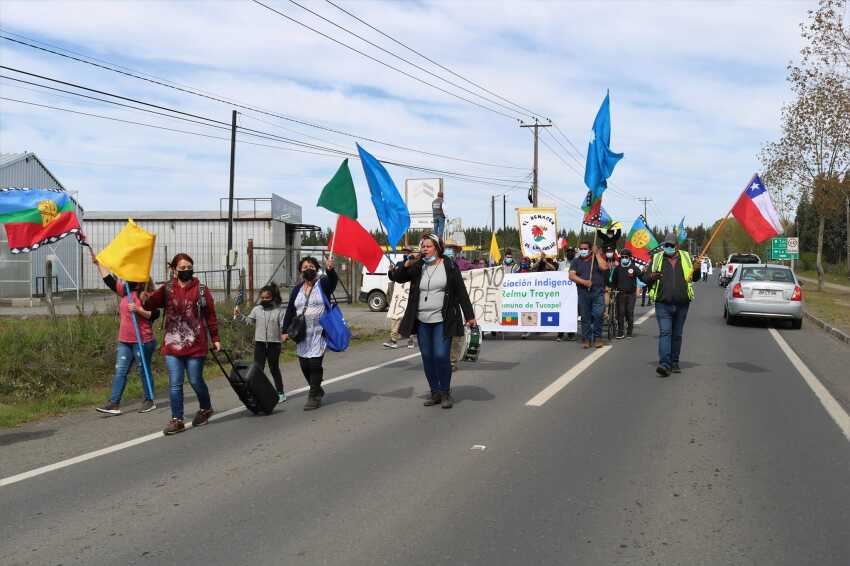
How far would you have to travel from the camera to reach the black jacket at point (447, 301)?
8047 millimetres

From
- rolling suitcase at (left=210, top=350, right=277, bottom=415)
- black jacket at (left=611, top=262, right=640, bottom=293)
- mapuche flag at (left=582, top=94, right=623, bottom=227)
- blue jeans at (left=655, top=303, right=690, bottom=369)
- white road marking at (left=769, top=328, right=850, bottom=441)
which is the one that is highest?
mapuche flag at (left=582, top=94, right=623, bottom=227)

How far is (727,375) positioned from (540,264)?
7.30 meters

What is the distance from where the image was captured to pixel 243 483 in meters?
5.39

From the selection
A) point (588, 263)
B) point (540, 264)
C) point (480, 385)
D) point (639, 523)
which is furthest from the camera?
point (540, 264)

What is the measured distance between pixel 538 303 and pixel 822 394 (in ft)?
23.2

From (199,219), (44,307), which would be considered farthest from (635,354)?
(199,219)

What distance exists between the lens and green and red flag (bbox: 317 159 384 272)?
895 centimetres

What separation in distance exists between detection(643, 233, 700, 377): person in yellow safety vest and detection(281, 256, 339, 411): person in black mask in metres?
4.62

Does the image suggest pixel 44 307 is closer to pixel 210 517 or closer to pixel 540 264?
pixel 540 264

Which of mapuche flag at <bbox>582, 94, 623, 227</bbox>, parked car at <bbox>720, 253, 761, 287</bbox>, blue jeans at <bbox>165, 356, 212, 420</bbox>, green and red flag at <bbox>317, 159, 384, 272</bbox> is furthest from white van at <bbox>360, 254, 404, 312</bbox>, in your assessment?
parked car at <bbox>720, 253, 761, 287</bbox>

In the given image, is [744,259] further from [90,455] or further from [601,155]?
[90,455]

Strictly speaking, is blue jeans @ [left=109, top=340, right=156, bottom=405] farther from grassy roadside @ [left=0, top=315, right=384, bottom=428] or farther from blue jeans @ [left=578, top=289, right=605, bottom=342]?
blue jeans @ [left=578, top=289, right=605, bottom=342]

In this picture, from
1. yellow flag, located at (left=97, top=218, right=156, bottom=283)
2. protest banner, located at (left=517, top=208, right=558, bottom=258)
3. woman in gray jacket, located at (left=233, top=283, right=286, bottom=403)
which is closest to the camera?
yellow flag, located at (left=97, top=218, right=156, bottom=283)

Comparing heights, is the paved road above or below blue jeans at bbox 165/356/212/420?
below
